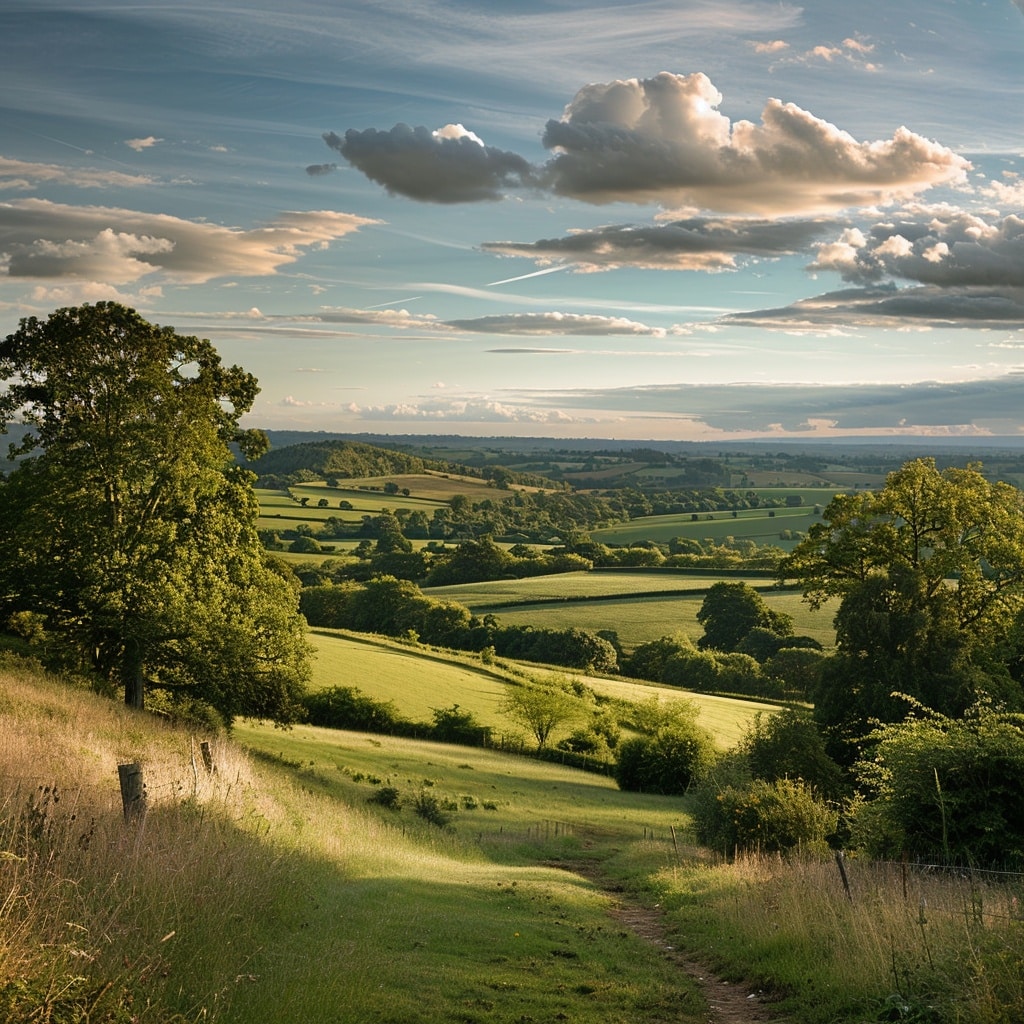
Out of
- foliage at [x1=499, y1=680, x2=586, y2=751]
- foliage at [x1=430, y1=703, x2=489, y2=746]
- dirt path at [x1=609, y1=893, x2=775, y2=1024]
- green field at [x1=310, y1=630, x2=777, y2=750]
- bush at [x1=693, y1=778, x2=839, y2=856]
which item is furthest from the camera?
foliage at [x1=499, y1=680, x2=586, y2=751]

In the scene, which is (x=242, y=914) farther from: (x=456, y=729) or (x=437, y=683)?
(x=437, y=683)

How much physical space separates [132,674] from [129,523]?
5614mm

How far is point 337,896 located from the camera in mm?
14672

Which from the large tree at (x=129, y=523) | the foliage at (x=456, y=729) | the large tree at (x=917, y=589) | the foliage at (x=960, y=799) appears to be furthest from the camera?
the foliage at (x=456, y=729)

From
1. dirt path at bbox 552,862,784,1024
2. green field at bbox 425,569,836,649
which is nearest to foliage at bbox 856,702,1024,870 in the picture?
dirt path at bbox 552,862,784,1024

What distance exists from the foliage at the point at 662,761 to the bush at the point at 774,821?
31.4m

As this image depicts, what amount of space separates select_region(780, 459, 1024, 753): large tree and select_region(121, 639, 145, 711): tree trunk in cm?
2701

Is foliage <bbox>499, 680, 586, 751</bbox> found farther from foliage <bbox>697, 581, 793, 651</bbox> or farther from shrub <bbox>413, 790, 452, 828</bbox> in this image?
foliage <bbox>697, 581, 793, 651</bbox>

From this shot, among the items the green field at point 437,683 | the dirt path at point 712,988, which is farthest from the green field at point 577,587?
the dirt path at point 712,988

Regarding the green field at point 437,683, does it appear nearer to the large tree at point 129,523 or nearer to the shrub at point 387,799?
the shrub at point 387,799

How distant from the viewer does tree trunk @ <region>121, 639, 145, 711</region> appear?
1339 inches

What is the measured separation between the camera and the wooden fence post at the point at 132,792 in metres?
12.6

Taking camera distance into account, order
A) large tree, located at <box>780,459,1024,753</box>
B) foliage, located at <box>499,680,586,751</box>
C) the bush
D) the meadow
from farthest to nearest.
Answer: foliage, located at <box>499,680,586,751</box> → large tree, located at <box>780,459,1024,753</box> → the bush → the meadow

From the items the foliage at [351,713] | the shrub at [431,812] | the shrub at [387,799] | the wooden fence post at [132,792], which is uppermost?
the wooden fence post at [132,792]
